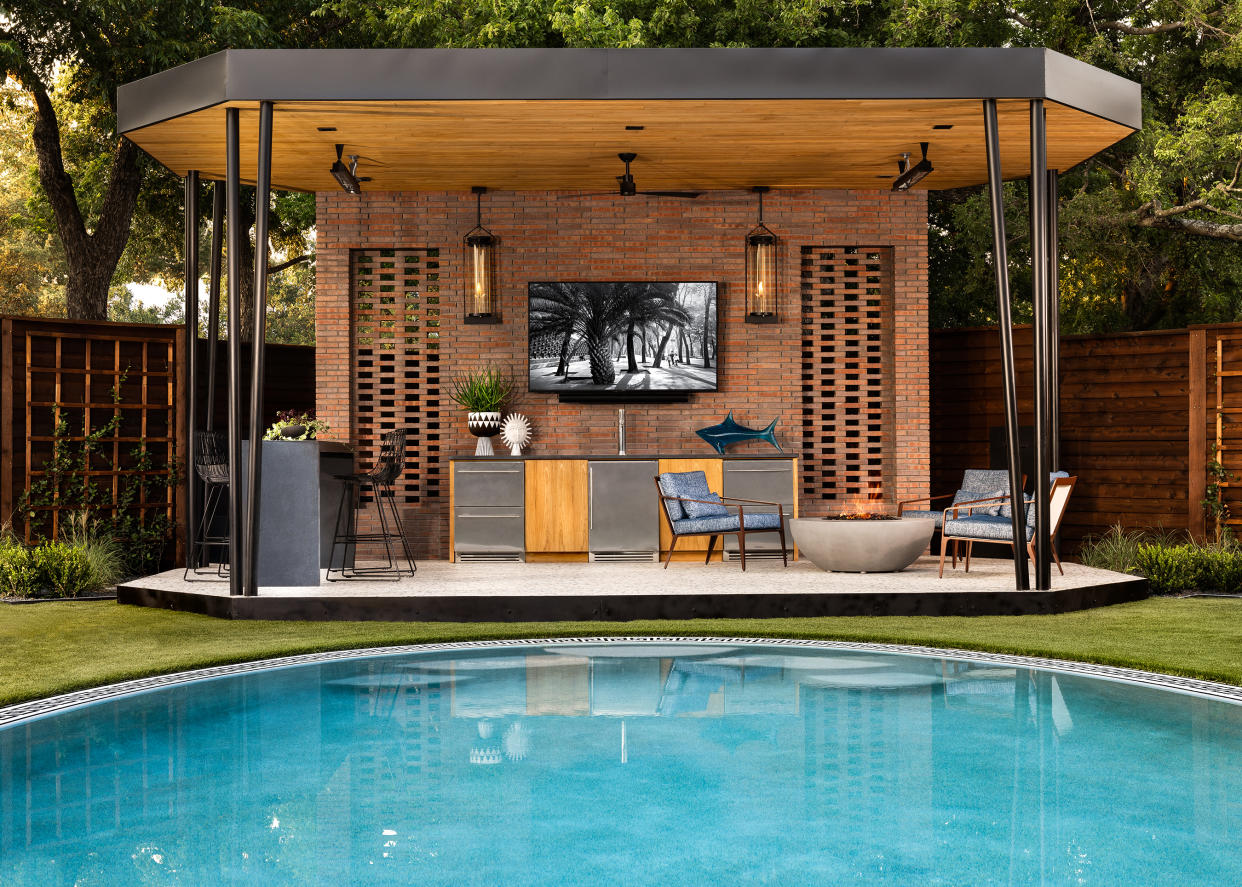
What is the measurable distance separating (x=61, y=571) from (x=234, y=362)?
265 cm

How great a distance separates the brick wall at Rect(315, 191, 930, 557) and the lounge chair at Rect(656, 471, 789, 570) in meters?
1.15

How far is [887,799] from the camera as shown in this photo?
3400 millimetres

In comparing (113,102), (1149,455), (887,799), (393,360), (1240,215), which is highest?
(113,102)

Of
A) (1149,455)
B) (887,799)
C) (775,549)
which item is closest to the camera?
(887,799)

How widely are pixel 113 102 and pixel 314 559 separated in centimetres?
800

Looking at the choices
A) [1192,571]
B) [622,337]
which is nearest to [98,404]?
[622,337]

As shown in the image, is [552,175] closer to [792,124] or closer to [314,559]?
[792,124]

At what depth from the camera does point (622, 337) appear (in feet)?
32.6

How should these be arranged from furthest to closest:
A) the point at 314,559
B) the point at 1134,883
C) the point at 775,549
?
1. the point at 775,549
2. the point at 314,559
3. the point at 1134,883

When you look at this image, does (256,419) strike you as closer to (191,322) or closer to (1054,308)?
(191,322)

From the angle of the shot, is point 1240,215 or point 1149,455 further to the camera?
point 1240,215

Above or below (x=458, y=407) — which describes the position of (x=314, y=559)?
below

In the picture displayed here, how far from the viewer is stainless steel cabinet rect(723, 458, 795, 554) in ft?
30.5

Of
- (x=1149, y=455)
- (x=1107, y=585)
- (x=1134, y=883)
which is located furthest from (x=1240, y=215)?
(x=1134, y=883)
